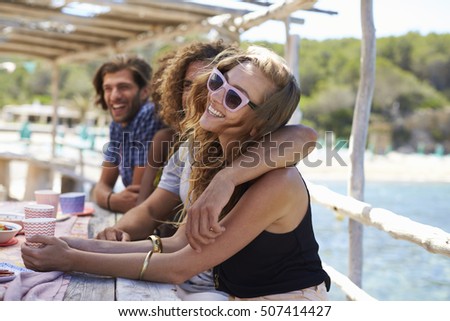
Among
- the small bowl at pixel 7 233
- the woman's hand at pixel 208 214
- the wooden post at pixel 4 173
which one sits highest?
the woman's hand at pixel 208 214

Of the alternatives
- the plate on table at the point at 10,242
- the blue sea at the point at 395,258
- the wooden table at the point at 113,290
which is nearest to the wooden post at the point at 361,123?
the plate on table at the point at 10,242

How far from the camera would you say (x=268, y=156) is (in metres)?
1.86

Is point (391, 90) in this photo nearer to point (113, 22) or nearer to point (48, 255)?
point (113, 22)

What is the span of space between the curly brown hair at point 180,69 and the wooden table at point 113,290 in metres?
1.07

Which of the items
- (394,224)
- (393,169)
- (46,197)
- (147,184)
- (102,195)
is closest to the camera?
(46,197)

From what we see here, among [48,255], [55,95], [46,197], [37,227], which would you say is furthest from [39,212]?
[55,95]

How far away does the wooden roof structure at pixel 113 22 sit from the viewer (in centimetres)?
557

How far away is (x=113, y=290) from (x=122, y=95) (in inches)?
80.7

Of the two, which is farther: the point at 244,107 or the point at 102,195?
the point at 102,195

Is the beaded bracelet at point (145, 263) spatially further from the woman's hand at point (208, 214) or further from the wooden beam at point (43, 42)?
the wooden beam at point (43, 42)

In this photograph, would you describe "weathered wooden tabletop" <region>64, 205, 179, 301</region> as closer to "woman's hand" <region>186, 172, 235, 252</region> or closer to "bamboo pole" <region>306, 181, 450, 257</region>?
"woman's hand" <region>186, 172, 235, 252</region>

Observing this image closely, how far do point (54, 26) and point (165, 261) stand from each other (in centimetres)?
639

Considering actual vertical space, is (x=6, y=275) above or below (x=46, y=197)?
above

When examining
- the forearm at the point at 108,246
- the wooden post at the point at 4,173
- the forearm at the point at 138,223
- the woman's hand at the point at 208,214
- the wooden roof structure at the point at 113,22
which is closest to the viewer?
the woman's hand at the point at 208,214
